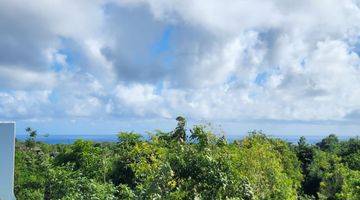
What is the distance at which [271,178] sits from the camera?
58.6 ft

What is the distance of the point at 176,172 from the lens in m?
9.20

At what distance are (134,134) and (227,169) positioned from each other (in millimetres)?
14888

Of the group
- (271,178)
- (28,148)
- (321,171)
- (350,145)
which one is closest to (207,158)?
(271,178)

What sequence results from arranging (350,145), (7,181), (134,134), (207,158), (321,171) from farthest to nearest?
(350,145)
(321,171)
(134,134)
(207,158)
(7,181)

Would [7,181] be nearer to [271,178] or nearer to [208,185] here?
[208,185]

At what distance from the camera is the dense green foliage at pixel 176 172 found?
9.04 meters

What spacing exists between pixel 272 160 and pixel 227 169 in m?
10.5

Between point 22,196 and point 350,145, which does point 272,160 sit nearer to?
point 22,196

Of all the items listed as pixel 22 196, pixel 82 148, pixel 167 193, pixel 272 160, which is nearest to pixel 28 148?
pixel 82 148

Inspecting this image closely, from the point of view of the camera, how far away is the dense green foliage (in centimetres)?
904

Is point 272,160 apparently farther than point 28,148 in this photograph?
No

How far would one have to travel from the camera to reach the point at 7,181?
8172 millimetres

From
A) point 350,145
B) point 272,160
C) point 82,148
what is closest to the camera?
point 272,160

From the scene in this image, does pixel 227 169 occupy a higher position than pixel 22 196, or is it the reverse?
pixel 227 169
